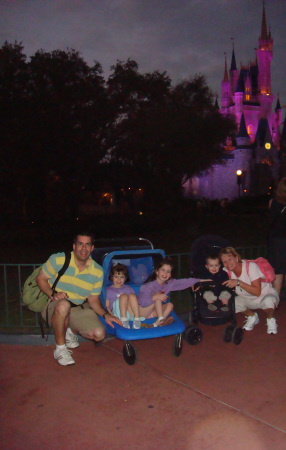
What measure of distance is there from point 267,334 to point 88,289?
2.47 metres

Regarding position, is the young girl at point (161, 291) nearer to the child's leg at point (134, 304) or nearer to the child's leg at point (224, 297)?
the child's leg at point (134, 304)

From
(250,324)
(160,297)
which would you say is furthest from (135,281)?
(250,324)

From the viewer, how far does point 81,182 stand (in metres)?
24.5

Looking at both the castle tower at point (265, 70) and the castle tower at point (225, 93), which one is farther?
the castle tower at point (225, 93)

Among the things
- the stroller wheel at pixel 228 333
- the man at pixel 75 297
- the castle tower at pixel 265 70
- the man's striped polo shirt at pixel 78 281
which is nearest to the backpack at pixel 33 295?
the man at pixel 75 297

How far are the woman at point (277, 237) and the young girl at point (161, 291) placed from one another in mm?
1833

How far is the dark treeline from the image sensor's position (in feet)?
72.1

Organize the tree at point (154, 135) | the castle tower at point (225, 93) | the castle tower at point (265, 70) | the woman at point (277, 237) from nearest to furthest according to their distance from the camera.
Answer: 1. the woman at point (277, 237)
2. the tree at point (154, 135)
3. the castle tower at point (265, 70)
4. the castle tower at point (225, 93)

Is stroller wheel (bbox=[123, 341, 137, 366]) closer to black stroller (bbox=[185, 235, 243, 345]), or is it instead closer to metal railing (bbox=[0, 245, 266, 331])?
black stroller (bbox=[185, 235, 243, 345])

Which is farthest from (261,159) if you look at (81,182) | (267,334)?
(267,334)

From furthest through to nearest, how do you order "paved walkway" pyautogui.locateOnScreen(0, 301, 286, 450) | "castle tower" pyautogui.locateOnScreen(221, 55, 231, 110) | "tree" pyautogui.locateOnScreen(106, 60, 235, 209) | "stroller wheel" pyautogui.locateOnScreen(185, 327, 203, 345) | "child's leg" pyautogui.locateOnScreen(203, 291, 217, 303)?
"castle tower" pyautogui.locateOnScreen(221, 55, 231, 110) → "tree" pyautogui.locateOnScreen(106, 60, 235, 209) → "child's leg" pyautogui.locateOnScreen(203, 291, 217, 303) → "stroller wheel" pyautogui.locateOnScreen(185, 327, 203, 345) → "paved walkway" pyautogui.locateOnScreen(0, 301, 286, 450)

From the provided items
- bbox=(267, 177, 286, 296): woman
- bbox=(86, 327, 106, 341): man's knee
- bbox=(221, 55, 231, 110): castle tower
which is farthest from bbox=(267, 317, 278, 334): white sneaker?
bbox=(221, 55, 231, 110): castle tower

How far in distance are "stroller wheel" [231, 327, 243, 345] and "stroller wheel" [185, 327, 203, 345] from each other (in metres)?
0.39

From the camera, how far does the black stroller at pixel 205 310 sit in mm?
5336
